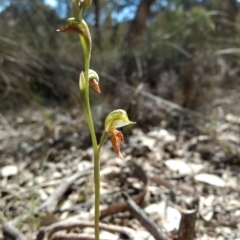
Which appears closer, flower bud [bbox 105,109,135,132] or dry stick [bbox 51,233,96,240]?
flower bud [bbox 105,109,135,132]

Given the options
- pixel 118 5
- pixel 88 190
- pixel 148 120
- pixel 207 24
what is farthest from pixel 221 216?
pixel 118 5

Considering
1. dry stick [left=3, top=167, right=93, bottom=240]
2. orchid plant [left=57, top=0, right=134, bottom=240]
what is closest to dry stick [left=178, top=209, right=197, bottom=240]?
orchid plant [left=57, top=0, right=134, bottom=240]

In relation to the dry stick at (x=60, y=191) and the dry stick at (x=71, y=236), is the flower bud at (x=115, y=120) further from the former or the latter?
the dry stick at (x=60, y=191)

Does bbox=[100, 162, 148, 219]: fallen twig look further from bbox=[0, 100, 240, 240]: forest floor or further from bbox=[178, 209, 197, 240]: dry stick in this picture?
bbox=[178, 209, 197, 240]: dry stick

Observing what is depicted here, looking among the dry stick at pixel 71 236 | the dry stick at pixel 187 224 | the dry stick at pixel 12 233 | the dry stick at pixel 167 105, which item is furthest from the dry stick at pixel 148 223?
the dry stick at pixel 167 105

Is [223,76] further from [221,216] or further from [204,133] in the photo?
[221,216]

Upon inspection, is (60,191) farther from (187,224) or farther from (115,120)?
(115,120)

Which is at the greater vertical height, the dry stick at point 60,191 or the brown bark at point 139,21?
the brown bark at point 139,21
